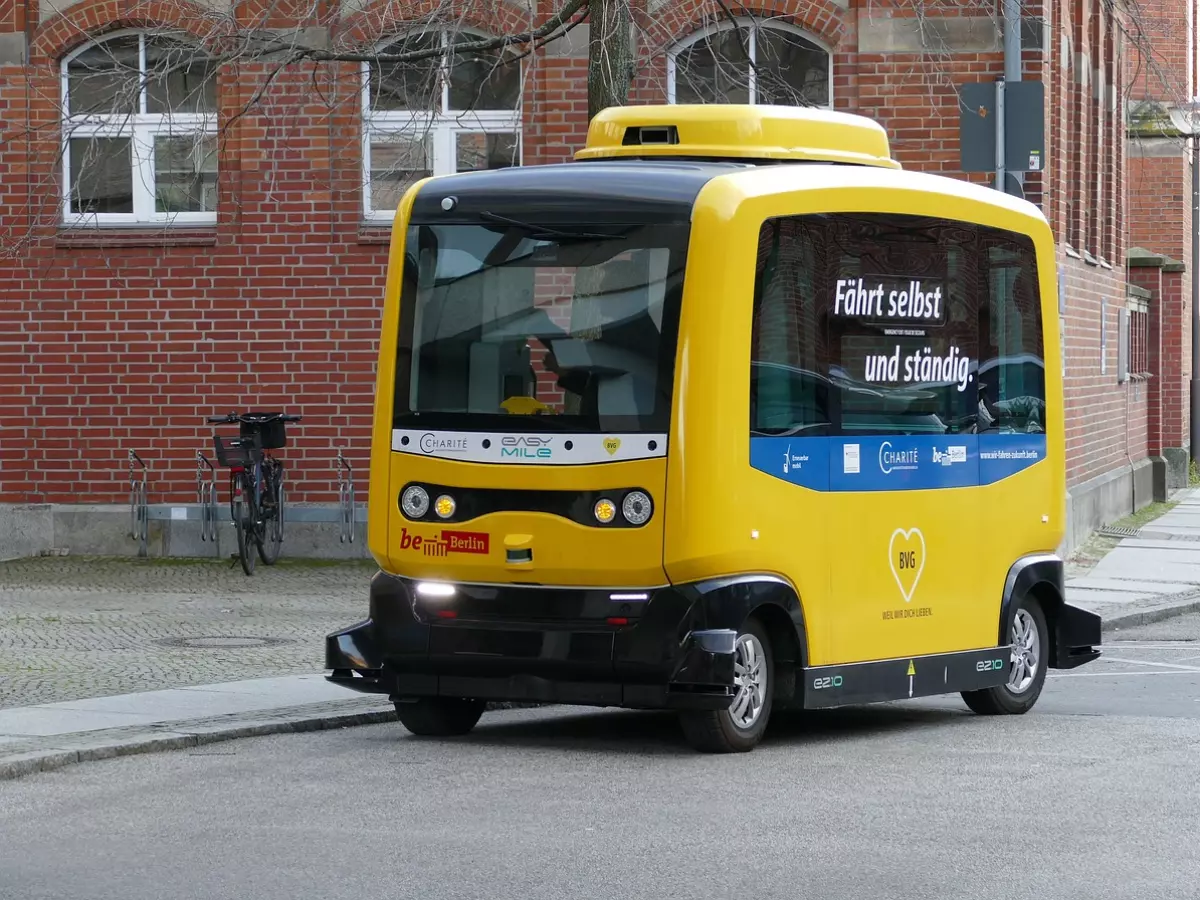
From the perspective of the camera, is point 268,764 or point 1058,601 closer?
point 268,764

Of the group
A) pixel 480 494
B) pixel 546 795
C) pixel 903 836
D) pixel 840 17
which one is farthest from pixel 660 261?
pixel 840 17

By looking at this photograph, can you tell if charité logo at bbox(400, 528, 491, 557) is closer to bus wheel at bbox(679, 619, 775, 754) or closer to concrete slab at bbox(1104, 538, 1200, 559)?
bus wheel at bbox(679, 619, 775, 754)

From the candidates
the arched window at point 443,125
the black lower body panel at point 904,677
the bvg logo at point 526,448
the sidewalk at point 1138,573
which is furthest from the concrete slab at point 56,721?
the arched window at point 443,125

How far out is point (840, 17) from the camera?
20188 millimetres

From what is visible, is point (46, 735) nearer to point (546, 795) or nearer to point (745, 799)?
point (546, 795)

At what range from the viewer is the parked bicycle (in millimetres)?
18969

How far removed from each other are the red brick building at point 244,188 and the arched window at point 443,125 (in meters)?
0.02

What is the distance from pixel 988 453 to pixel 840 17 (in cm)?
911

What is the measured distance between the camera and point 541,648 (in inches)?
405

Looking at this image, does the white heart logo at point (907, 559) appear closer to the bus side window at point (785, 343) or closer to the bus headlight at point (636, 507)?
the bus side window at point (785, 343)

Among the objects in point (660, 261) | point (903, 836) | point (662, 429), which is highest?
point (660, 261)

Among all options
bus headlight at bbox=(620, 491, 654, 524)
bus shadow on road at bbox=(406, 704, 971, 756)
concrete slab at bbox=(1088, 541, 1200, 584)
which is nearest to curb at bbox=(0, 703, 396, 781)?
bus shadow on road at bbox=(406, 704, 971, 756)

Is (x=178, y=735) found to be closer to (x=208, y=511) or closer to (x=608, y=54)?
(x=608, y=54)

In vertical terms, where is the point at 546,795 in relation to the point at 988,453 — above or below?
below
